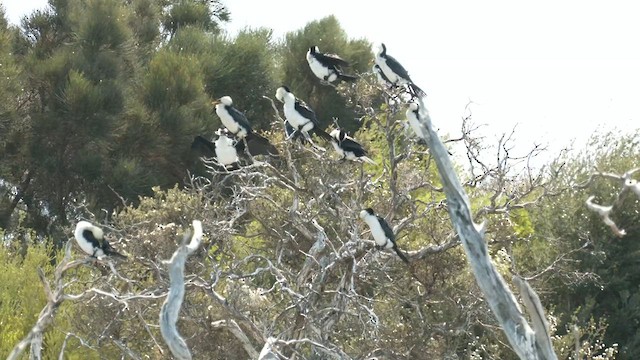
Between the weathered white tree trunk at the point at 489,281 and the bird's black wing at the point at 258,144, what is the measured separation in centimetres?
594

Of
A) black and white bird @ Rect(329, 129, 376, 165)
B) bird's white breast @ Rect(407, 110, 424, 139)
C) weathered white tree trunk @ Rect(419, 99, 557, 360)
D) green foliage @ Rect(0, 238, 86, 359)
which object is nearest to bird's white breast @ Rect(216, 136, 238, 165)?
black and white bird @ Rect(329, 129, 376, 165)

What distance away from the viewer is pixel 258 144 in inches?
467

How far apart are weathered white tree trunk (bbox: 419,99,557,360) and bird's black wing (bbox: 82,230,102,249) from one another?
15.4 feet

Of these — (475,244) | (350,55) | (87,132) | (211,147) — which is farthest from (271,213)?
(350,55)

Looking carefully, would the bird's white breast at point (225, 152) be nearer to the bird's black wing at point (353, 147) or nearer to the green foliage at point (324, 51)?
the bird's black wing at point (353, 147)

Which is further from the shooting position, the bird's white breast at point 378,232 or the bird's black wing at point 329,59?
the bird's black wing at point 329,59

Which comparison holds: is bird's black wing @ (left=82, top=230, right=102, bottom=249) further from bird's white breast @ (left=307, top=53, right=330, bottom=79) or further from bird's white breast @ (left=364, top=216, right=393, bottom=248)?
bird's white breast @ (left=307, top=53, right=330, bottom=79)

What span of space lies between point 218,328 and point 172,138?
11.8m

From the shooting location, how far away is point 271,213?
12.1m

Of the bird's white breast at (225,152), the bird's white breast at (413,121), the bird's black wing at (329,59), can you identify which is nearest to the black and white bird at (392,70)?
the bird's black wing at (329,59)

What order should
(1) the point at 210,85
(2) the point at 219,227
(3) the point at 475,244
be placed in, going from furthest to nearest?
(1) the point at 210,85 < (2) the point at 219,227 < (3) the point at 475,244

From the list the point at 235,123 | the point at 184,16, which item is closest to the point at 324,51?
the point at 184,16

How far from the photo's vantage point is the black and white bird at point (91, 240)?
9555mm

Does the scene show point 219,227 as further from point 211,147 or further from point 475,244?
point 475,244
